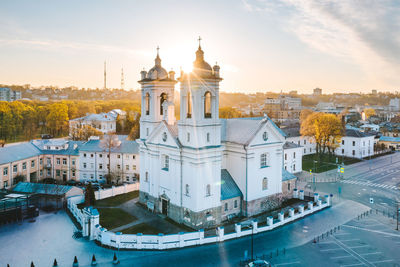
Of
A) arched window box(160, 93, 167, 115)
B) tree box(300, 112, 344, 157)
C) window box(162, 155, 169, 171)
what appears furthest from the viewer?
tree box(300, 112, 344, 157)

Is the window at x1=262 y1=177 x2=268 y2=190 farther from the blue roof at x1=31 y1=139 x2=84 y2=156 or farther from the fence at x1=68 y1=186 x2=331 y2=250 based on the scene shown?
the blue roof at x1=31 y1=139 x2=84 y2=156

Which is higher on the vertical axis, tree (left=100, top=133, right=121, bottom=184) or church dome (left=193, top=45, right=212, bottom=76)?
church dome (left=193, top=45, right=212, bottom=76)

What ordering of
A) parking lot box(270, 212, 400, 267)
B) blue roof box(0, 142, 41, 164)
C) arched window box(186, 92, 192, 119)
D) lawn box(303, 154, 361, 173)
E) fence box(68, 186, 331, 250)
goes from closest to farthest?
1. parking lot box(270, 212, 400, 267)
2. fence box(68, 186, 331, 250)
3. arched window box(186, 92, 192, 119)
4. blue roof box(0, 142, 41, 164)
5. lawn box(303, 154, 361, 173)

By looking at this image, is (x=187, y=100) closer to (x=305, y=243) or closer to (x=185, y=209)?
(x=185, y=209)

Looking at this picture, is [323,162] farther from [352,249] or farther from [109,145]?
[109,145]

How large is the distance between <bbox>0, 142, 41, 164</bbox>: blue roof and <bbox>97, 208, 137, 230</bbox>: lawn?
16.5m

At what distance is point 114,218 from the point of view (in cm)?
3000

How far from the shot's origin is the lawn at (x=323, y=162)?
2145 inches

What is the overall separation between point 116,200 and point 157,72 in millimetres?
15166

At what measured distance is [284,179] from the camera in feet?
114

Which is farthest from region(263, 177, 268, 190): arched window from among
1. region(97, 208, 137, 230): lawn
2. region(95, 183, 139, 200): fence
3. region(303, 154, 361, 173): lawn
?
region(303, 154, 361, 173): lawn

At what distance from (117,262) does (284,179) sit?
66.8ft


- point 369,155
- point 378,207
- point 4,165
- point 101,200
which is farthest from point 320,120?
point 4,165

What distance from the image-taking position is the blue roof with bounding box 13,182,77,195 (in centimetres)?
3359
